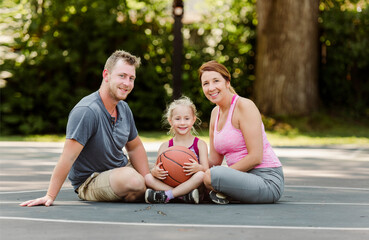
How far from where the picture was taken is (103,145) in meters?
5.51

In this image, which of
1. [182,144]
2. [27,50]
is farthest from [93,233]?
[27,50]

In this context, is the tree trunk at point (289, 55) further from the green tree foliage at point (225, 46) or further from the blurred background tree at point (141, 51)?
the green tree foliage at point (225, 46)

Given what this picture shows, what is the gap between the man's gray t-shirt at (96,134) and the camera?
17.4 ft

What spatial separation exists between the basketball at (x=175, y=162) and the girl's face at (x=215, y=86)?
1.83 ft

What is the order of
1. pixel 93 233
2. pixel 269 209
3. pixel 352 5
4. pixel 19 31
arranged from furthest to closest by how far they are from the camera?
pixel 352 5 → pixel 19 31 → pixel 269 209 → pixel 93 233

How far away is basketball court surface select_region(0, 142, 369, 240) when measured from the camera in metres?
4.19

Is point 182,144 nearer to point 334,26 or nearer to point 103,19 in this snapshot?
point 103,19

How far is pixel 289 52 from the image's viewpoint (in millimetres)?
17266

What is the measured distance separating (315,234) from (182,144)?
2259 mm

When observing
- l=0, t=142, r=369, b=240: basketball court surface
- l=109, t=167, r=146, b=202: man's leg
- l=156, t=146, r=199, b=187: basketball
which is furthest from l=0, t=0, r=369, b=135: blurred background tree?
l=109, t=167, r=146, b=202: man's leg

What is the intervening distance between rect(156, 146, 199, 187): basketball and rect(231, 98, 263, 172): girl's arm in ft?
1.51

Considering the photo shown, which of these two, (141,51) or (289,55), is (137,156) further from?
(141,51)

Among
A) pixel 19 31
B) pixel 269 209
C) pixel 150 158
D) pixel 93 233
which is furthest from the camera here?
pixel 19 31

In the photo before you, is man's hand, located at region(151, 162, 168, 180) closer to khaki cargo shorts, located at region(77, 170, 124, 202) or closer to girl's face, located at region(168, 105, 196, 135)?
khaki cargo shorts, located at region(77, 170, 124, 202)
